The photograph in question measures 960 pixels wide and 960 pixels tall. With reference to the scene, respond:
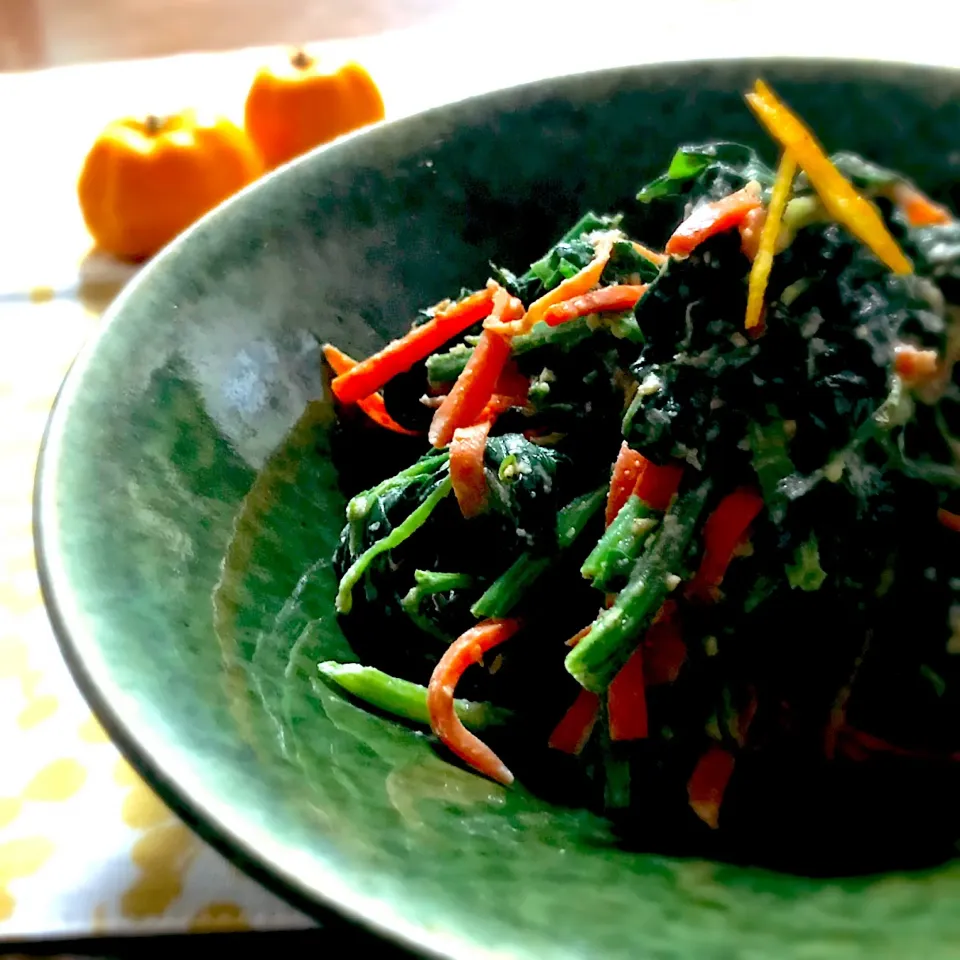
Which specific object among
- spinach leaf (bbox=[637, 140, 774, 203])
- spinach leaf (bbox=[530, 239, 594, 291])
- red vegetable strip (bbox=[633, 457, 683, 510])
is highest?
spinach leaf (bbox=[637, 140, 774, 203])

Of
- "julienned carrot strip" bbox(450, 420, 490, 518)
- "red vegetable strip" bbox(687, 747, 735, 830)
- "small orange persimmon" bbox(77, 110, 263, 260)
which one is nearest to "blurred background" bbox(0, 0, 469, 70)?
"small orange persimmon" bbox(77, 110, 263, 260)

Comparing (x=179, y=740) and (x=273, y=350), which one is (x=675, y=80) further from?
(x=179, y=740)

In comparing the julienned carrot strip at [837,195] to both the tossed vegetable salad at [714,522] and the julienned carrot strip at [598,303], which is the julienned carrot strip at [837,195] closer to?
the tossed vegetable salad at [714,522]

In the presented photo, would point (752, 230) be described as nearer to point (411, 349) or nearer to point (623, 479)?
point (623, 479)

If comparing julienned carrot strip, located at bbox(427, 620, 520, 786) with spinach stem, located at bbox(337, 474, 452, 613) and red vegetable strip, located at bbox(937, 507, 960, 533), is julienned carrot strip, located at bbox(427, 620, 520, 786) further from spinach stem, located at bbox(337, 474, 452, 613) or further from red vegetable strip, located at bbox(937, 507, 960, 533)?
red vegetable strip, located at bbox(937, 507, 960, 533)

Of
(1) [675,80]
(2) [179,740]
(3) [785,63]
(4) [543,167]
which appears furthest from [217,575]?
(3) [785,63]

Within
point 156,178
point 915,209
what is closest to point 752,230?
point 915,209

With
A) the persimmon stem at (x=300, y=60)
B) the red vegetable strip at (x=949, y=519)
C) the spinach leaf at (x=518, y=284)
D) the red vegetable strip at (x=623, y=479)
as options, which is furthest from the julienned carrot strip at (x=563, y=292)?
the persimmon stem at (x=300, y=60)

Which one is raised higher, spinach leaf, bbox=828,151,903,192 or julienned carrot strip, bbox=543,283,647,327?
spinach leaf, bbox=828,151,903,192
